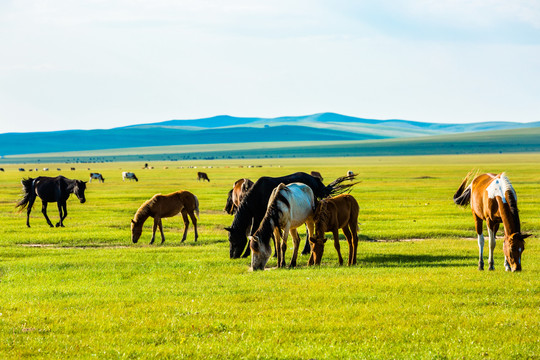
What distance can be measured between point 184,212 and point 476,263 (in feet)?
35.3

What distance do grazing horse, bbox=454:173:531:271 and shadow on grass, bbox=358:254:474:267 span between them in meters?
1.59

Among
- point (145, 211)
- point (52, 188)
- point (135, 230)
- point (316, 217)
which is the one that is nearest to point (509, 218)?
point (316, 217)

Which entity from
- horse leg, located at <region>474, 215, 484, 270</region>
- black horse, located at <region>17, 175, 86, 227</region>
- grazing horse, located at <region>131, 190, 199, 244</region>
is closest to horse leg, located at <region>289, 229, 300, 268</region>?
horse leg, located at <region>474, 215, 484, 270</region>

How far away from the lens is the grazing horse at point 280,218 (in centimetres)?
1531

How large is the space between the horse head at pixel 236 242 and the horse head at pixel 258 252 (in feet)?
6.01

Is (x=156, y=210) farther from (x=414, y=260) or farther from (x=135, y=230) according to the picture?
(x=414, y=260)

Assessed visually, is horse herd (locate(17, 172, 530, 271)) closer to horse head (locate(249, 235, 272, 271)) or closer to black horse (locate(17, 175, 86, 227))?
horse head (locate(249, 235, 272, 271))

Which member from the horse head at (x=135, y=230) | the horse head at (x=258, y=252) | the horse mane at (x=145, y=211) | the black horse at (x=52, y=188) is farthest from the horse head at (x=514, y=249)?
the black horse at (x=52, y=188)

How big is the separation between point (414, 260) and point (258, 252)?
15.1 ft

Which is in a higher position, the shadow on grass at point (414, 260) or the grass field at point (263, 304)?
the grass field at point (263, 304)

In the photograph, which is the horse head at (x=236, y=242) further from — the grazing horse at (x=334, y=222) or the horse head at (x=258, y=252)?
the grazing horse at (x=334, y=222)

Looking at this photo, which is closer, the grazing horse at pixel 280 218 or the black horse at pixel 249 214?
the grazing horse at pixel 280 218

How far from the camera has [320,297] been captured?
11.8 metres

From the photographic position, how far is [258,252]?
15281 mm
